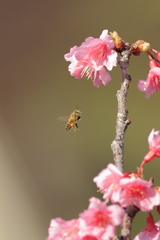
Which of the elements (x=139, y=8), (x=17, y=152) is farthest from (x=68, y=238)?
(x=139, y=8)

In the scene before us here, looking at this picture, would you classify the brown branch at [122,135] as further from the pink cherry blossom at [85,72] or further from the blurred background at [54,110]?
the blurred background at [54,110]

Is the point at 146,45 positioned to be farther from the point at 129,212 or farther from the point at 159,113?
the point at 159,113

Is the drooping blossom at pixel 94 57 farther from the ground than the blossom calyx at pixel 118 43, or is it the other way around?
the drooping blossom at pixel 94 57

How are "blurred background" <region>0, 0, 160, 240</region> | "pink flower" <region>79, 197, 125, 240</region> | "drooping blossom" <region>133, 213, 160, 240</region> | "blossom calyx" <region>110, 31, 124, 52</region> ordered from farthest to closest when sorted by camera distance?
"blurred background" <region>0, 0, 160, 240</region> < "blossom calyx" <region>110, 31, 124, 52</region> < "drooping blossom" <region>133, 213, 160, 240</region> < "pink flower" <region>79, 197, 125, 240</region>

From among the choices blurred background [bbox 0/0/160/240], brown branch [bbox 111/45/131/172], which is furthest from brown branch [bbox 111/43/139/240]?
blurred background [bbox 0/0/160/240]

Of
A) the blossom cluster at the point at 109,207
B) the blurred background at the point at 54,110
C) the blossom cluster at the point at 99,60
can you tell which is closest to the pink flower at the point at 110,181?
the blossom cluster at the point at 109,207

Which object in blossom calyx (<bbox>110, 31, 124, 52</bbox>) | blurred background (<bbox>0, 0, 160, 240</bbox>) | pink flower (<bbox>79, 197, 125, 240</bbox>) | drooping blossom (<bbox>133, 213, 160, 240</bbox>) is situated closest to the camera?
pink flower (<bbox>79, 197, 125, 240</bbox>)

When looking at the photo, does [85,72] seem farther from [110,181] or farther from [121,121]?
[110,181]

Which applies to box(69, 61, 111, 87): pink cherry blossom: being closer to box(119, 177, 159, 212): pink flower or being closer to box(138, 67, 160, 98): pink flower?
box(138, 67, 160, 98): pink flower
